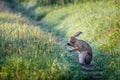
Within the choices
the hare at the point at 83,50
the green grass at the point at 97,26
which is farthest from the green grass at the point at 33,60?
the green grass at the point at 97,26

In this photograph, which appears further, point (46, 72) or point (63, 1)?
point (63, 1)

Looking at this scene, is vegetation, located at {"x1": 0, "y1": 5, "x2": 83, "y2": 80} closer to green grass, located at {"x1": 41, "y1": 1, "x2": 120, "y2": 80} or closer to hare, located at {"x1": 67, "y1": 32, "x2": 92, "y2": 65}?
hare, located at {"x1": 67, "y1": 32, "x2": 92, "y2": 65}

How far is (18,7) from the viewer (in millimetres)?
35688

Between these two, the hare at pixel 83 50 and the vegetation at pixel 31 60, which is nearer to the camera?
the vegetation at pixel 31 60

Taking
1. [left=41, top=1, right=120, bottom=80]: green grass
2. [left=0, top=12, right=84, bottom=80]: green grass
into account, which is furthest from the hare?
[left=0, top=12, right=84, bottom=80]: green grass

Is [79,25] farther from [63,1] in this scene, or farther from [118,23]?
[63,1]

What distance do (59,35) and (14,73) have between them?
32.7 ft

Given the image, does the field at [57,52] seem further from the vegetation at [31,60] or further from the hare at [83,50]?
the hare at [83,50]

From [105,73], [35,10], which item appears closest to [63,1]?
[35,10]

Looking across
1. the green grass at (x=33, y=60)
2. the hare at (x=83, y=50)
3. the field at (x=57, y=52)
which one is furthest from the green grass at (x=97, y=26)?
the green grass at (x=33, y=60)

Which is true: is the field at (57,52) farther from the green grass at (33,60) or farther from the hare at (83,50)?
the hare at (83,50)

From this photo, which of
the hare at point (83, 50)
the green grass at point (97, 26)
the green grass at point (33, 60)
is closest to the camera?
the green grass at point (33, 60)

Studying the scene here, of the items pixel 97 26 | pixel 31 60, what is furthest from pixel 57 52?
pixel 97 26

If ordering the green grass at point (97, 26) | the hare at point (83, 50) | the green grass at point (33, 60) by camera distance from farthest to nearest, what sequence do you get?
the hare at point (83, 50) < the green grass at point (97, 26) < the green grass at point (33, 60)
